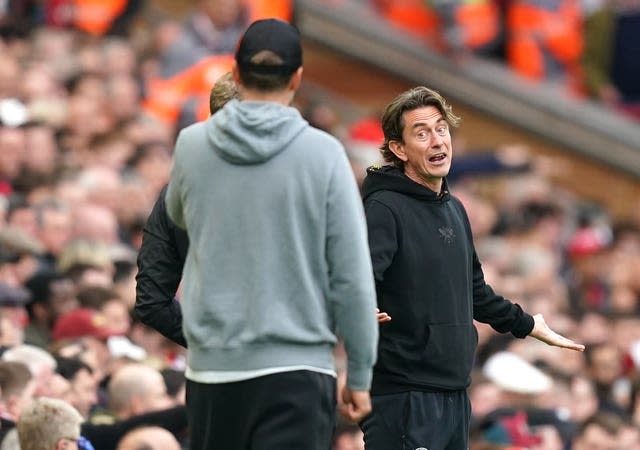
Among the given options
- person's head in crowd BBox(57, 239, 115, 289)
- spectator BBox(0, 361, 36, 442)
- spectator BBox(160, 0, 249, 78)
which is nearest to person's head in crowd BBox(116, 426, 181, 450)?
spectator BBox(0, 361, 36, 442)

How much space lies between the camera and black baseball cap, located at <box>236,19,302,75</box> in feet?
16.9

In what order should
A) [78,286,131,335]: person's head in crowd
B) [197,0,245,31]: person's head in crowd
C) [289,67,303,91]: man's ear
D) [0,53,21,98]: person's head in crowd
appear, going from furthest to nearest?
[197,0,245,31]: person's head in crowd
[0,53,21,98]: person's head in crowd
[78,286,131,335]: person's head in crowd
[289,67,303,91]: man's ear

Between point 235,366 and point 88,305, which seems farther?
point 88,305

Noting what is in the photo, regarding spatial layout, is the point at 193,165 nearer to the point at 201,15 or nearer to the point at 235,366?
the point at 235,366

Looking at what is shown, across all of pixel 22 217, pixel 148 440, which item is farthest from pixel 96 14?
pixel 148 440

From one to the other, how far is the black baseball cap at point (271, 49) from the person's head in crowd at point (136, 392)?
3171mm

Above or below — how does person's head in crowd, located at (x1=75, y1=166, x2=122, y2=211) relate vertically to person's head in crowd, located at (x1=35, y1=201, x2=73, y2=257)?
above

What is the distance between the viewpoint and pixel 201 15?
13.5 meters

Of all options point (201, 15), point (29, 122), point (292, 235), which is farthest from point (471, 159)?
point (292, 235)

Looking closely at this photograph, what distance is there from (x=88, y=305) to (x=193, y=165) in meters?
4.19

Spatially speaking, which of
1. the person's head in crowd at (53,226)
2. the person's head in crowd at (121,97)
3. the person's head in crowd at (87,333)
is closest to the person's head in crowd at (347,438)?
the person's head in crowd at (87,333)

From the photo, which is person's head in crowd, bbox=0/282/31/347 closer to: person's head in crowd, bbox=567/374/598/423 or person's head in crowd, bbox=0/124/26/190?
Result: person's head in crowd, bbox=0/124/26/190

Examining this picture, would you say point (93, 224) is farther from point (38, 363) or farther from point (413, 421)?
point (413, 421)

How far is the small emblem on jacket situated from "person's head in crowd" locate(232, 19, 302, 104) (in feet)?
3.57
